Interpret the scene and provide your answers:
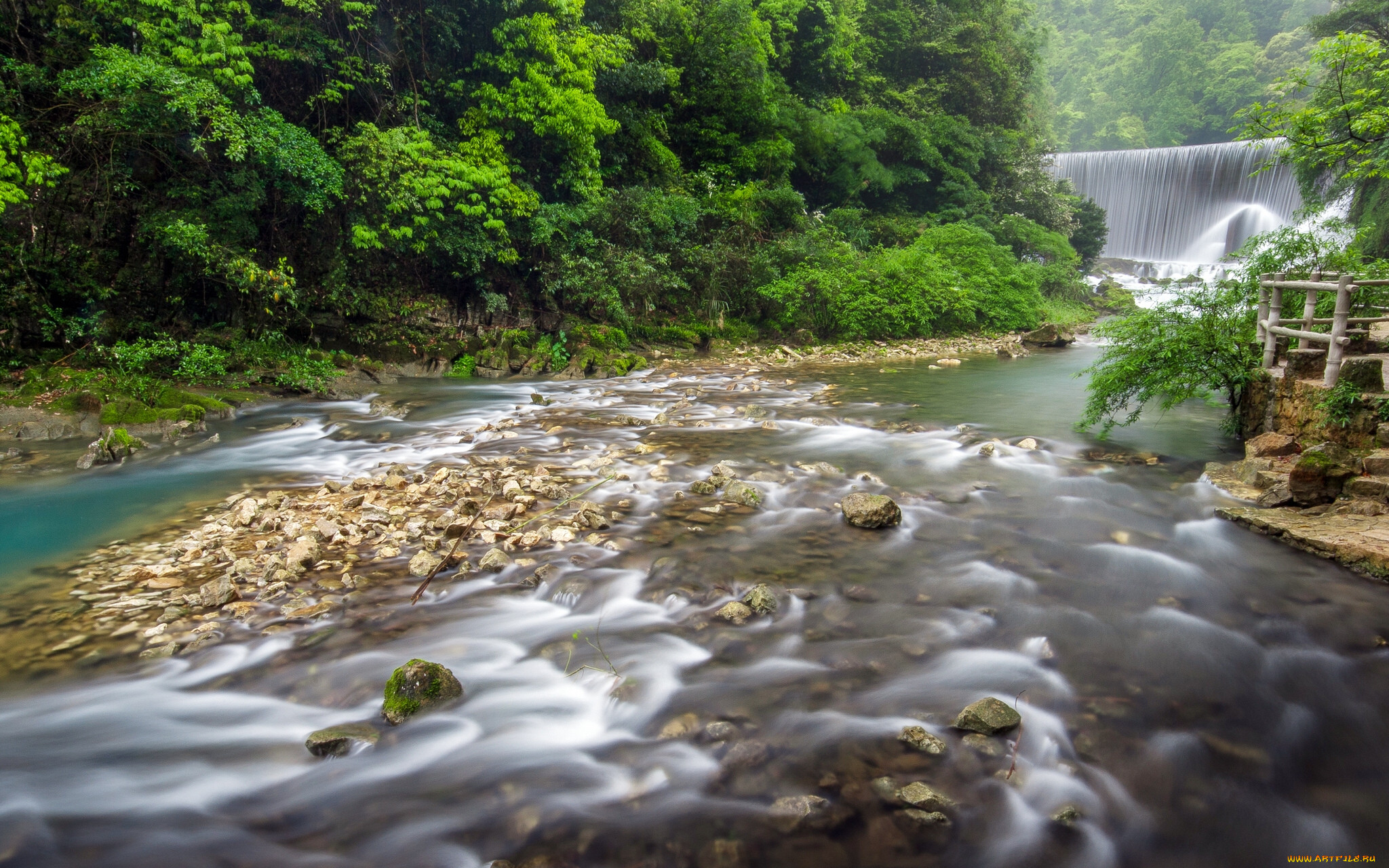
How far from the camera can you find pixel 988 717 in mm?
3098

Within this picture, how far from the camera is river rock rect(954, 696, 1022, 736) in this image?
10.1 feet

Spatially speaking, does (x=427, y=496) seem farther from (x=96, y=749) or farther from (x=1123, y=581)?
(x=1123, y=581)

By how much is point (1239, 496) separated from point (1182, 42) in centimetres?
6815

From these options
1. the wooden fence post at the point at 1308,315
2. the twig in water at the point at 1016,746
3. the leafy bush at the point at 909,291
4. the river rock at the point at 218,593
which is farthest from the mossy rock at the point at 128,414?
the wooden fence post at the point at 1308,315

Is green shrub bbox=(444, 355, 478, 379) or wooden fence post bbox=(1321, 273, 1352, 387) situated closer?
wooden fence post bbox=(1321, 273, 1352, 387)

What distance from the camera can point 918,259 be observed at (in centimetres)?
1794

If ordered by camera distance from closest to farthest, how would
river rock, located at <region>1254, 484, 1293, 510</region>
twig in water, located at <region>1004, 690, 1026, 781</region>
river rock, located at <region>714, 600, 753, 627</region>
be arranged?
twig in water, located at <region>1004, 690, 1026, 781</region>, river rock, located at <region>714, 600, 753, 627</region>, river rock, located at <region>1254, 484, 1293, 510</region>

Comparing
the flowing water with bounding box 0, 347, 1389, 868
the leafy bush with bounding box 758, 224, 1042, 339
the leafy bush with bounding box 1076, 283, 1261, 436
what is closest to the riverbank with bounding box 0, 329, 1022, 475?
the leafy bush with bounding box 758, 224, 1042, 339

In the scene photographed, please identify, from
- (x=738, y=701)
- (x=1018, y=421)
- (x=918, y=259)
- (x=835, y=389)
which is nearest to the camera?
(x=738, y=701)

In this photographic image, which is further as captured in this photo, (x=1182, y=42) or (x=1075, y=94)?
(x=1075, y=94)

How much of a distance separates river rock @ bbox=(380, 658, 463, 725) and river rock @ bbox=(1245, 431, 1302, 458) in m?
7.33

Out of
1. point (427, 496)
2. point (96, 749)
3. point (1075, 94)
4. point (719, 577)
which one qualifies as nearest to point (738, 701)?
point (719, 577)

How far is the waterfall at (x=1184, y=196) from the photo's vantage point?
102 feet

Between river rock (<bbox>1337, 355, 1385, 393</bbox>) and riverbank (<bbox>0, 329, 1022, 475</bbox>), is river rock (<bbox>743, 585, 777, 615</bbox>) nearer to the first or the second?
river rock (<bbox>1337, 355, 1385, 393</bbox>)
